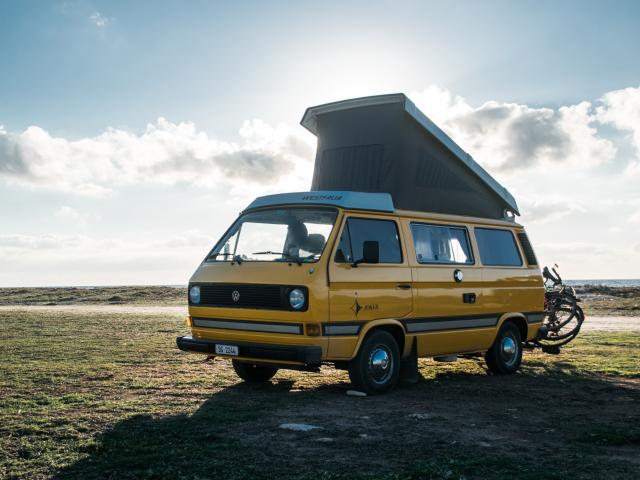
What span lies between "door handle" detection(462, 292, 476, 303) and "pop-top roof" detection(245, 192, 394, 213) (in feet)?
6.52

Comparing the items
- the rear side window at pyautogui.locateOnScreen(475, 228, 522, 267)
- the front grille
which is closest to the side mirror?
the front grille

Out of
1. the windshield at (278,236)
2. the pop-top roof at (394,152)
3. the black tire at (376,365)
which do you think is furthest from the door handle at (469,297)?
the windshield at (278,236)

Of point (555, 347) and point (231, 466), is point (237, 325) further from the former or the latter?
point (555, 347)

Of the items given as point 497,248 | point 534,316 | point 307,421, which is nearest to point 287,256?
point 307,421

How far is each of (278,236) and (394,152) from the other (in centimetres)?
270

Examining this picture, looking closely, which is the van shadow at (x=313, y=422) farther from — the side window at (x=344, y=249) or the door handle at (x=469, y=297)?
the side window at (x=344, y=249)

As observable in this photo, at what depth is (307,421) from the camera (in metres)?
7.46

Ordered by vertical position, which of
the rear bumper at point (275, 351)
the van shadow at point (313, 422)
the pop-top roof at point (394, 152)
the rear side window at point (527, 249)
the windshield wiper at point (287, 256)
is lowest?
the van shadow at point (313, 422)

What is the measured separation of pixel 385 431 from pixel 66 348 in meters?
9.30

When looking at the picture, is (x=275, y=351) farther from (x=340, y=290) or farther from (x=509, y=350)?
(x=509, y=350)

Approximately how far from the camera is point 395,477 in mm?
5418

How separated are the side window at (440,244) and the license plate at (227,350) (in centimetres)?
284

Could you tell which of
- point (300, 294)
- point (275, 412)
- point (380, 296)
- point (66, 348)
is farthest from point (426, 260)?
point (66, 348)

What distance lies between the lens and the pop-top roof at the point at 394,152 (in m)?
11.1
